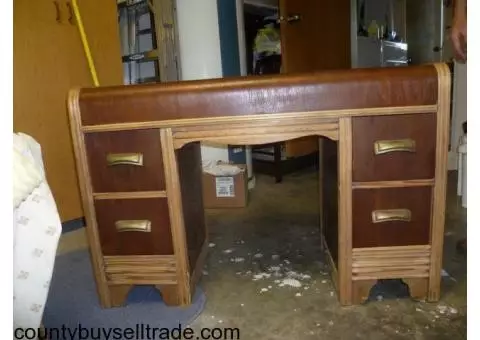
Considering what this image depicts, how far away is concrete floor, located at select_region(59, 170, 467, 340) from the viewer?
107cm

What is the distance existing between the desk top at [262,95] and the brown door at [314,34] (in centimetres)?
146

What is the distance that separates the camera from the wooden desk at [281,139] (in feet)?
3.50

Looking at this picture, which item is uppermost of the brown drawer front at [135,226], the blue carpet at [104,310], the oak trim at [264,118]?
the oak trim at [264,118]

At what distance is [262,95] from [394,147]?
1.25 feet

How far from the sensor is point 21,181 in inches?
31.1

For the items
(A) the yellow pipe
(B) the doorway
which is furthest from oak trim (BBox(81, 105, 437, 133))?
(B) the doorway

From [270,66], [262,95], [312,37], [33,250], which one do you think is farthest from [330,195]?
[312,37]

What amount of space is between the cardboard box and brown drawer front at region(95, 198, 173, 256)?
103 centimetres

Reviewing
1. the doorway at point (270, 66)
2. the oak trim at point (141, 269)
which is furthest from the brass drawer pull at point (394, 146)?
the doorway at point (270, 66)

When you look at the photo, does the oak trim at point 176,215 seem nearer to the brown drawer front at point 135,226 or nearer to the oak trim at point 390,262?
the brown drawer front at point 135,226

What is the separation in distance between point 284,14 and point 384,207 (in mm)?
1834

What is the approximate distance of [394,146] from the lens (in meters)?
1.08

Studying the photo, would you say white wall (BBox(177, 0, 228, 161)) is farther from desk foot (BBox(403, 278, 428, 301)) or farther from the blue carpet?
desk foot (BBox(403, 278, 428, 301))
